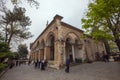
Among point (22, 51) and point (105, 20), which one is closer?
point (105, 20)

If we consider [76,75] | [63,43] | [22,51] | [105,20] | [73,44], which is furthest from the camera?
[22,51]

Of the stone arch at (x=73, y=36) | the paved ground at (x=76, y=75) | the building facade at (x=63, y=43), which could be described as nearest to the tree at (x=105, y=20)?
the paved ground at (x=76, y=75)

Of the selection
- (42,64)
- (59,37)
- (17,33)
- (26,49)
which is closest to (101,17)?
(59,37)

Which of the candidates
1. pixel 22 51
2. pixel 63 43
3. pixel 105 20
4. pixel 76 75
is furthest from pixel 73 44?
pixel 22 51

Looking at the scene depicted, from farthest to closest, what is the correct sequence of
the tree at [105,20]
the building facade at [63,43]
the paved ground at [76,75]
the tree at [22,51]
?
the tree at [22,51], the building facade at [63,43], the tree at [105,20], the paved ground at [76,75]

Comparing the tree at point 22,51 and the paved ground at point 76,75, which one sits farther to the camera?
the tree at point 22,51

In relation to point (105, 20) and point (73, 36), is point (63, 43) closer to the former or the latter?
point (73, 36)

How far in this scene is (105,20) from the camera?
41.0 feet

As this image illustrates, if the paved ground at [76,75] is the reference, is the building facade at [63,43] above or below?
above

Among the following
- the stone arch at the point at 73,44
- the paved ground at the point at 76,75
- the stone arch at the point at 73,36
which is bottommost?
the paved ground at the point at 76,75

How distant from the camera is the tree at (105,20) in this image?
1079 centimetres

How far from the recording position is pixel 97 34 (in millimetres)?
12281

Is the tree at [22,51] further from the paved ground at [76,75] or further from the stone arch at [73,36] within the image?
the paved ground at [76,75]

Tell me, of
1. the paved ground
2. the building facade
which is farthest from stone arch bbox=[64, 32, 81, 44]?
the paved ground
